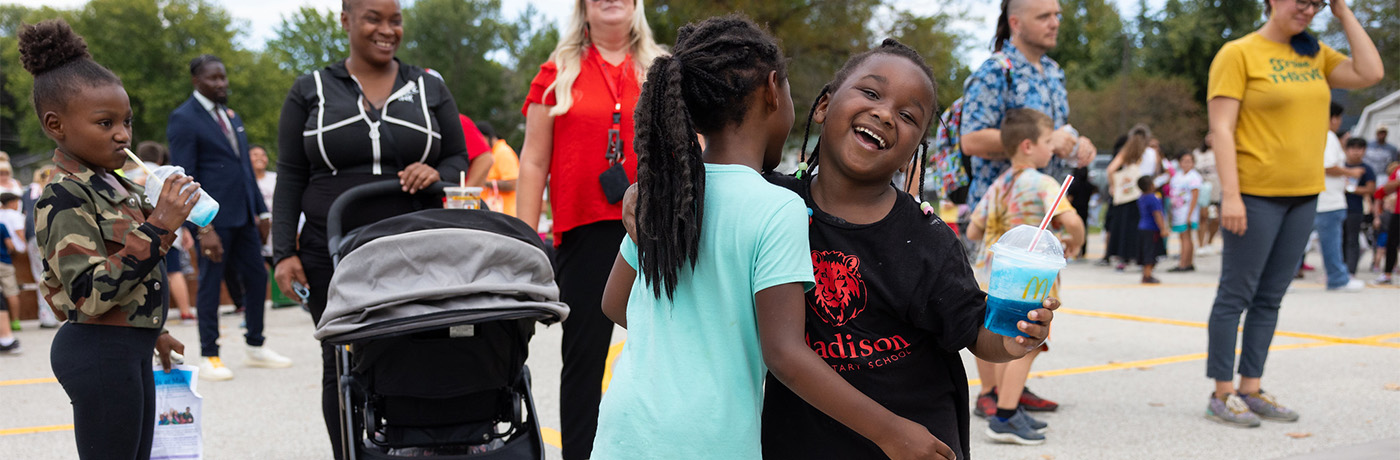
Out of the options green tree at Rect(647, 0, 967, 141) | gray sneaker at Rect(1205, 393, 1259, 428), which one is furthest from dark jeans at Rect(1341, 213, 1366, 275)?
green tree at Rect(647, 0, 967, 141)

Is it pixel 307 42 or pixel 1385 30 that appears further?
pixel 307 42

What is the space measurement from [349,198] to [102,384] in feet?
3.04

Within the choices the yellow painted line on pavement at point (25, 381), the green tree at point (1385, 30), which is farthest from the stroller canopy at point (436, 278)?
the green tree at point (1385, 30)

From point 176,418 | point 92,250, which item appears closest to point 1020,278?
point 92,250

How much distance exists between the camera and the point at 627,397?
1961 millimetres

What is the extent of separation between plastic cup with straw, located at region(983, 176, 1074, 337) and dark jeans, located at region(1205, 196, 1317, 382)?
127 inches

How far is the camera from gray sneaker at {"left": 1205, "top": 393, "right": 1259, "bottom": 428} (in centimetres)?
446

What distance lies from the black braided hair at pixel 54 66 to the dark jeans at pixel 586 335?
1.55m

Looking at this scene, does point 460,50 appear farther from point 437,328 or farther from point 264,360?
point 437,328

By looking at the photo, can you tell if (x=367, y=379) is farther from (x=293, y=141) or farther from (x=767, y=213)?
(x=767, y=213)

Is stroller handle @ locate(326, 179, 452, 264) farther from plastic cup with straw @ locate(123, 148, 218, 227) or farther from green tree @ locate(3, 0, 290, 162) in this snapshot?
green tree @ locate(3, 0, 290, 162)

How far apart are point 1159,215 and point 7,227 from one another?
12599 millimetres

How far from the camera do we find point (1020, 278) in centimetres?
179

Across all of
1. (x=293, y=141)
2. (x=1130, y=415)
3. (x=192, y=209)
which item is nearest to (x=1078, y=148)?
(x=1130, y=415)
